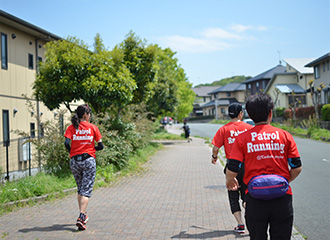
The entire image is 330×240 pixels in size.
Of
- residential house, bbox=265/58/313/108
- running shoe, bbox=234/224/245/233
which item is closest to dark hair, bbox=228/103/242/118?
running shoe, bbox=234/224/245/233

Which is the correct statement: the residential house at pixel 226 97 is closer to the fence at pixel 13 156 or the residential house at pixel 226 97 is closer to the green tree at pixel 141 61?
the green tree at pixel 141 61

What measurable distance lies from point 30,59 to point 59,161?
33.9 ft

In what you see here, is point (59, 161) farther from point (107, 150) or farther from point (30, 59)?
point (30, 59)

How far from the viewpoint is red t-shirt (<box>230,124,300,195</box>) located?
321cm

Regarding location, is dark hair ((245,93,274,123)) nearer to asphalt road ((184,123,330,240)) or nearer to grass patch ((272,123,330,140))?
asphalt road ((184,123,330,240))

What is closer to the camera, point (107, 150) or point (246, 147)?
point (246, 147)

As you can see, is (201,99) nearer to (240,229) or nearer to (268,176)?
(240,229)

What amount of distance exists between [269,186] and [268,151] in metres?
0.29

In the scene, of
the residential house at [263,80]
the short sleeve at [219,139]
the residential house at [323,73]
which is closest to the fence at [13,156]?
the short sleeve at [219,139]

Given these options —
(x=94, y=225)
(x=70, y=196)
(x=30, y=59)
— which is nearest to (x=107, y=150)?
(x=70, y=196)

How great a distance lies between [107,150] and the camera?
35.6ft

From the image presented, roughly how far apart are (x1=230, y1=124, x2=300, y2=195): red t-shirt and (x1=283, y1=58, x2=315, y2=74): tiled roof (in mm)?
50166

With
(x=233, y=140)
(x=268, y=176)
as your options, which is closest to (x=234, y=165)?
(x=268, y=176)

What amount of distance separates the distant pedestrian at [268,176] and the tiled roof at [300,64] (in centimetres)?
5017
